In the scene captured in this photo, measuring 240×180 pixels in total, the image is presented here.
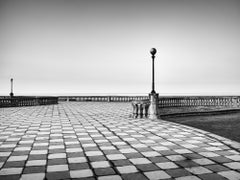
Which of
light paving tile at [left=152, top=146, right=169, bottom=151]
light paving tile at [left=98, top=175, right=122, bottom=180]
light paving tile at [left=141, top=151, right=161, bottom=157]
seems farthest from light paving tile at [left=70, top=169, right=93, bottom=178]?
light paving tile at [left=152, top=146, right=169, bottom=151]

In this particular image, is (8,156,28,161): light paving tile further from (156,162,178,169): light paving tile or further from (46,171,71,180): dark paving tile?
(156,162,178,169): light paving tile

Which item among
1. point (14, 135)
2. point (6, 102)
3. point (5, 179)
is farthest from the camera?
point (6, 102)

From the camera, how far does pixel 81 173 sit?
3494mm

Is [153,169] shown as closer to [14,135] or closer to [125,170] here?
[125,170]

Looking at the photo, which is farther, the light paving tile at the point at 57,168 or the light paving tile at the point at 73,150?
the light paving tile at the point at 73,150

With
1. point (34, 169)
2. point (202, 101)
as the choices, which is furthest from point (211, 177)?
point (202, 101)

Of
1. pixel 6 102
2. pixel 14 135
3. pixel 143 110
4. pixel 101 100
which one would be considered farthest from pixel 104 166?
pixel 101 100

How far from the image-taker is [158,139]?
615 cm

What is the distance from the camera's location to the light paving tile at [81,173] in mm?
3368

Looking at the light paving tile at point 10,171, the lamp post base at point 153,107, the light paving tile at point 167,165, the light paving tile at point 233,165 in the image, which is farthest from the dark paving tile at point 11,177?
the lamp post base at point 153,107

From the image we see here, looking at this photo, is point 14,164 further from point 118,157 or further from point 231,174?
point 231,174

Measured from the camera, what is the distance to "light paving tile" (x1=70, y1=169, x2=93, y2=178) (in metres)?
3.37

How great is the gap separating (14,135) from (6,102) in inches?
634

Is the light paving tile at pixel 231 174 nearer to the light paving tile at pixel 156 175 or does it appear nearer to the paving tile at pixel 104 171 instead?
the light paving tile at pixel 156 175
